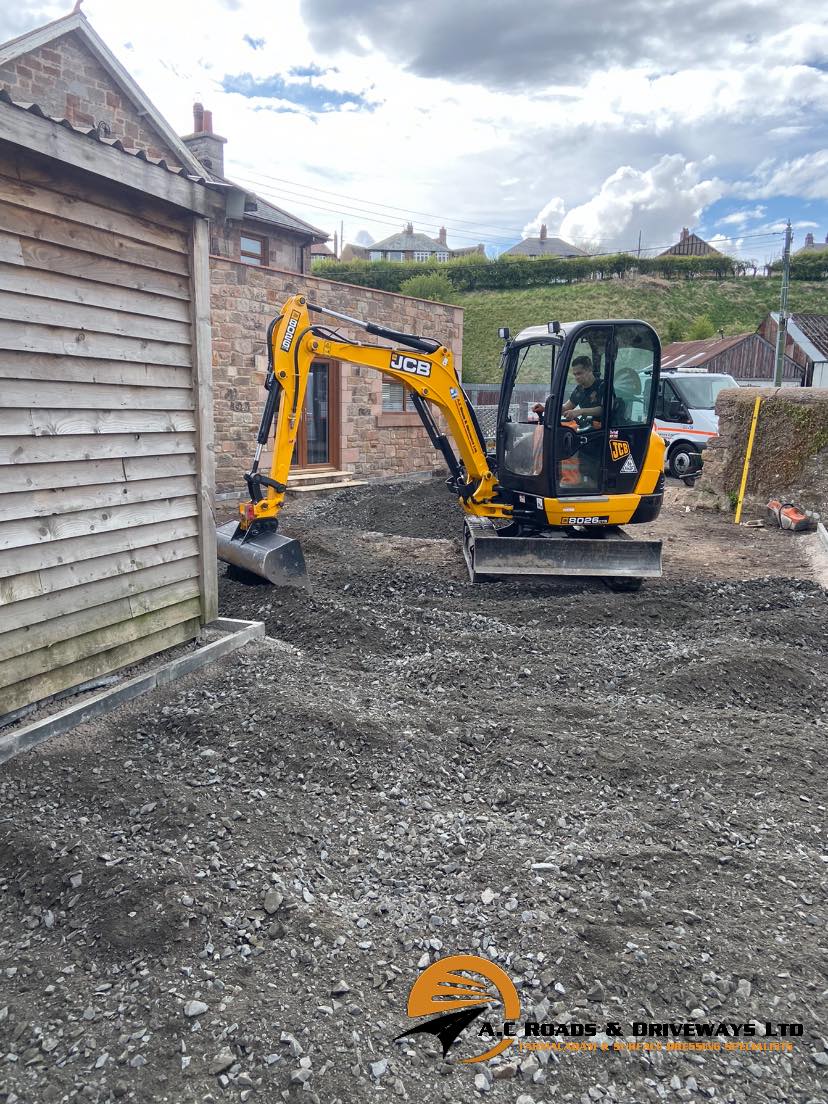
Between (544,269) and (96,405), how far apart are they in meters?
50.2

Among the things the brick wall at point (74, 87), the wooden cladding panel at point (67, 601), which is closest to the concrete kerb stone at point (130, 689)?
the wooden cladding panel at point (67, 601)

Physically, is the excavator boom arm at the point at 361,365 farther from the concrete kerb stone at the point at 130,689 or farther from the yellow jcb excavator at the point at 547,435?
the concrete kerb stone at the point at 130,689

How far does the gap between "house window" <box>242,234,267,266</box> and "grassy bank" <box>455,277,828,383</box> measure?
24.3 m

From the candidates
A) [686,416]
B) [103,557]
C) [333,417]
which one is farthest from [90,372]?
[686,416]

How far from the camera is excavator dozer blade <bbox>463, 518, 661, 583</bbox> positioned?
7.69 meters

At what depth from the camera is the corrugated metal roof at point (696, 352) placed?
33188 mm

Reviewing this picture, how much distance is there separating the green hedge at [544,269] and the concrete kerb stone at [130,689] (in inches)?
1846

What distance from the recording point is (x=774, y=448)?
12102mm

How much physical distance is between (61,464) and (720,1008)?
3.66 m

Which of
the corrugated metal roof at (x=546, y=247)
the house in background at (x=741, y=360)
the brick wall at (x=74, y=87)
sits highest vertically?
the corrugated metal roof at (x=546, y=247)

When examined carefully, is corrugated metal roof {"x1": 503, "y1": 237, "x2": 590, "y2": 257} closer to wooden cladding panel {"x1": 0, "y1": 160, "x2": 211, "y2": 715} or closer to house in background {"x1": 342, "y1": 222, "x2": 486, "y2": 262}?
house in background {"x1": 342, "y1": 222, "x2": 486, "y2": 262}

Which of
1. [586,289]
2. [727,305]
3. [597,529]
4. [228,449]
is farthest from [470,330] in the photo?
[597,529]

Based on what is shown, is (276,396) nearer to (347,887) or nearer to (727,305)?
(347,887)

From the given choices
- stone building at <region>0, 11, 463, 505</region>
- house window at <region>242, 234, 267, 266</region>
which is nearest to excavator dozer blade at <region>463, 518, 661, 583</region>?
stone building at <region>0, 11, 463, 505</region>
